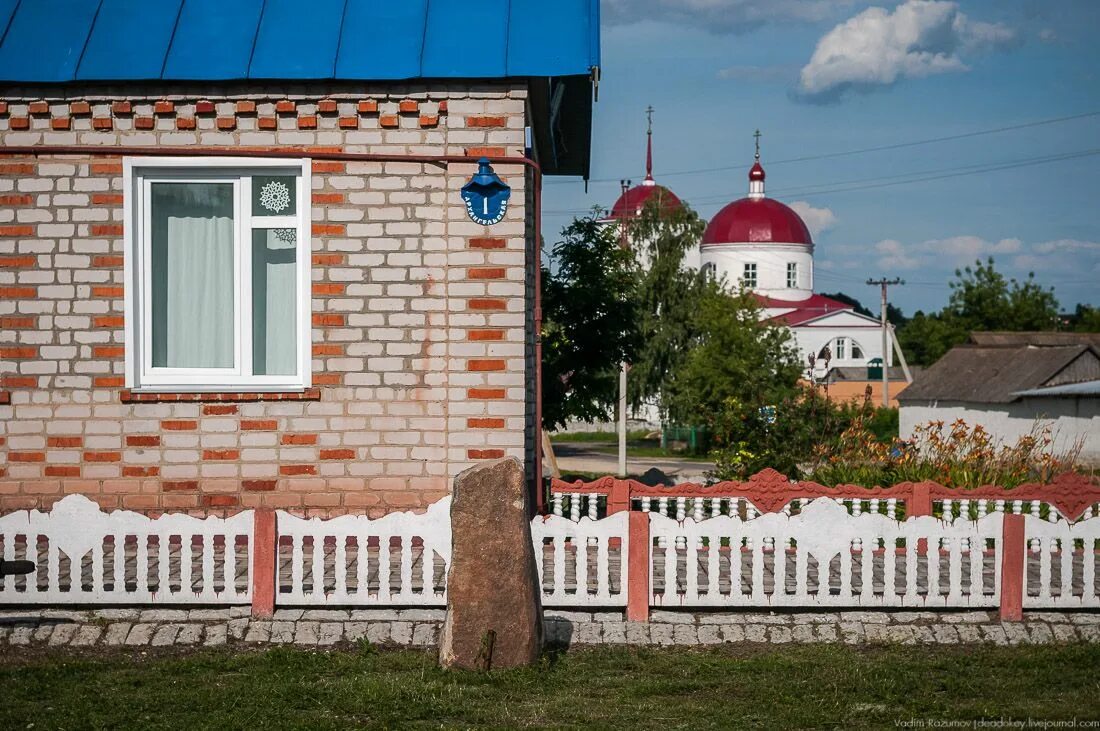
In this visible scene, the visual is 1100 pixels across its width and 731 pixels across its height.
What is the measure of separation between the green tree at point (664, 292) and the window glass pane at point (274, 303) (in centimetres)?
3602

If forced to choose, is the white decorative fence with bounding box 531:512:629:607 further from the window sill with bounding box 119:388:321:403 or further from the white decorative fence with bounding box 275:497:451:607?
the window sill with bounding box 119:388:321:403

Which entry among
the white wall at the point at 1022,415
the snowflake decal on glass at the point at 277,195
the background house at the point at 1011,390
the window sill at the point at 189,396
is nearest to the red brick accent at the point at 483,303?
the window sill at the point at 189,396

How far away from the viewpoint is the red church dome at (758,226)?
227ft

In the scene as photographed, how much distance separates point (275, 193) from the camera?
32.0 feet

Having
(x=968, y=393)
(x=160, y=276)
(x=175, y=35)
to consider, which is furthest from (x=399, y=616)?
(x=968, y=393)

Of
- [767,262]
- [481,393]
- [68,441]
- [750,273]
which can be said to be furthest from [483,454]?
[767,262]

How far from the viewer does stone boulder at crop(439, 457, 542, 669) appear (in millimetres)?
6750

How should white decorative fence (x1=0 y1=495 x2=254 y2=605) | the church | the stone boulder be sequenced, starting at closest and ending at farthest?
the stone boulder
white decorative fence (x1=0 y1=495 x2=254 y2=605)
the church

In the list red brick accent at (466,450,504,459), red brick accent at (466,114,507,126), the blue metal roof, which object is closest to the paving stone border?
red brick accent at (466,450,504,459)

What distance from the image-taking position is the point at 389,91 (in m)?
9.59

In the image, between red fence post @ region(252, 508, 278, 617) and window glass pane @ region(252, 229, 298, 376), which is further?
window glass pane @ region(252, 229, 298, 376)

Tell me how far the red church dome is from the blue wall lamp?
6088 cm

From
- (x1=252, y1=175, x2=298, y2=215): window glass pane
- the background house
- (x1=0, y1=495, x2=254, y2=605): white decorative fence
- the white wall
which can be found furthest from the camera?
the background house

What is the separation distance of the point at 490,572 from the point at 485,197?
12.0ft
